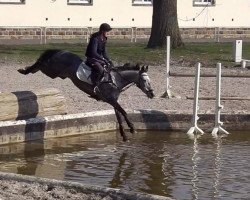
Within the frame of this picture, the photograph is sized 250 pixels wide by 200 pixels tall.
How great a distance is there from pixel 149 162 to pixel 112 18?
2893 cm

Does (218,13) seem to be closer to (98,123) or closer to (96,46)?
(98,123)

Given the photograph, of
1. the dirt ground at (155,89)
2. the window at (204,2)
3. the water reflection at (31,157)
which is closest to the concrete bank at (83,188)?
the water reflection at (31,157)

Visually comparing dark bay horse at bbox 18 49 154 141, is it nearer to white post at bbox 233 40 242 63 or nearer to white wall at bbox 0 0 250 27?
white post at bbox 233 40 242 63

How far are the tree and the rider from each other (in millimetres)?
15792

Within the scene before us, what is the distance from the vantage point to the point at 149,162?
42.2 feet

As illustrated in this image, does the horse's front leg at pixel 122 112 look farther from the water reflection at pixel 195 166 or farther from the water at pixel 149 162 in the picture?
the water reflection at pixel 195 166

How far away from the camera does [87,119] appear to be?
49.9 feet

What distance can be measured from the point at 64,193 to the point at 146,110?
6.41 m

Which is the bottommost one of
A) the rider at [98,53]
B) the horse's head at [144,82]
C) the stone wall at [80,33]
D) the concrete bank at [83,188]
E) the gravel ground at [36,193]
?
the gravel ground at [36,193]

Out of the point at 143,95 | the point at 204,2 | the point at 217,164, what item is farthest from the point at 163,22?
the point at 217,164

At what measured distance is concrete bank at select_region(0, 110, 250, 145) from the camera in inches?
549

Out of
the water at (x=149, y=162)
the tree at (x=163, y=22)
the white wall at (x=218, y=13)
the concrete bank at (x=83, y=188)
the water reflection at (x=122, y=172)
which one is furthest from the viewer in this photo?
the white wall at (x=218, y=13)

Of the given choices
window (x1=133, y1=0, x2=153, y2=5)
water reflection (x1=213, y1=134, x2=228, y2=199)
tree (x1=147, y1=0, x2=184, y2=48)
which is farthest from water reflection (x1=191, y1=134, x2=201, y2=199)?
window (x1=133, y1=0, x2=153, y2=5)

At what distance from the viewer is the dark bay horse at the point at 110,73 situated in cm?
1448
